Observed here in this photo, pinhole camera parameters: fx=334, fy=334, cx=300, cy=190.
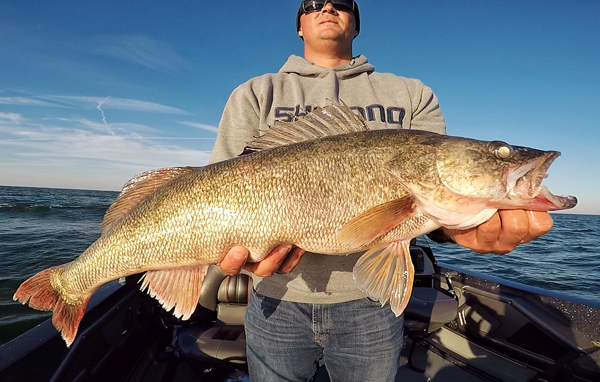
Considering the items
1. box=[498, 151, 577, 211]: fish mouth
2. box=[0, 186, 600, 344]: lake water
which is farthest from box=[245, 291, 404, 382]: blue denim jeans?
box=[0, 186, 600, 344]: lake water

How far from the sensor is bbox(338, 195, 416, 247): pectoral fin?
1.92 meters

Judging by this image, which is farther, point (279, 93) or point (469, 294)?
point (469, 294)

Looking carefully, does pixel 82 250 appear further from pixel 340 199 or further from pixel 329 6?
pixel 340 199

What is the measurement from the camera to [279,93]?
2.65 m

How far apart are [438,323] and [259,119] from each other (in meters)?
3.51

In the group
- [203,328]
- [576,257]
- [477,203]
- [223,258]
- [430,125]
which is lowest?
[576,257]

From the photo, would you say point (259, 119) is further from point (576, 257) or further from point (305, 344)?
point (576, 257)

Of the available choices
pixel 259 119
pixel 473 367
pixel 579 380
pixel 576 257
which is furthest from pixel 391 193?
pixel 576 257

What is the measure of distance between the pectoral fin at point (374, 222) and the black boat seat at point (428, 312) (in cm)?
271

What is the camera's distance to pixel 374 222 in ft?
6.31

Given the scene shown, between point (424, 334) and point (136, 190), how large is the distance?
3971mm

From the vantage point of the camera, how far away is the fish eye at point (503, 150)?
1.99 metres

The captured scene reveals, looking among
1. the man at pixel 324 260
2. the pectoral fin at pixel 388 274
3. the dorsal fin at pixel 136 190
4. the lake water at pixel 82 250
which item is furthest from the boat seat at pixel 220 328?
the lake water at pixel 82 250

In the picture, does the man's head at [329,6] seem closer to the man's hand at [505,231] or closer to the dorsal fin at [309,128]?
the dorsal fin at [309,128]
